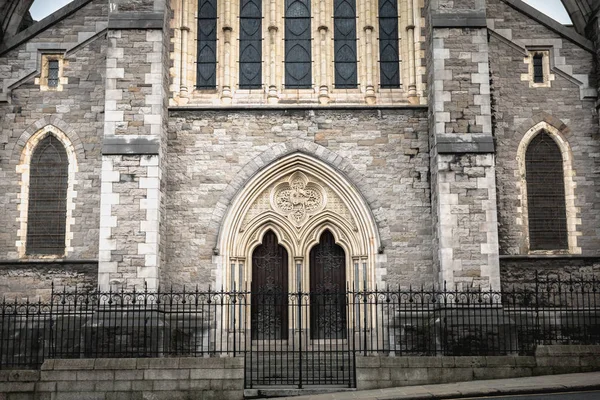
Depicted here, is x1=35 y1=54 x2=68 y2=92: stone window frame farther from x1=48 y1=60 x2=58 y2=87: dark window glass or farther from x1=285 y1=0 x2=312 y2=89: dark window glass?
x1=285 y1=0 x2=312 y2=89: dark window glass

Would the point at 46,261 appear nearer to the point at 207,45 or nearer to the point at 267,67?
the point at 207,45

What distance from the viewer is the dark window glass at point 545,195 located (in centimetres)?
1797

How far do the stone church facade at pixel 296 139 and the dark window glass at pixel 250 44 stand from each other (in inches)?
1.6

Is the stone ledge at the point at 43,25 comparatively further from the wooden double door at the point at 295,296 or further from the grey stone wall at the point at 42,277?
the wooden double door at the point at 295,296

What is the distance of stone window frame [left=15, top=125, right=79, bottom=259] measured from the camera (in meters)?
17.9

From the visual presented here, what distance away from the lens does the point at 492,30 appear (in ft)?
61.4

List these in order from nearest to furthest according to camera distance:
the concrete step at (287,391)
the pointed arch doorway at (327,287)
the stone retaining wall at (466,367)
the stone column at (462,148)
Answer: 1. the concrete step at (287,391)
2. the stone retaining wall at (466,367)
3. the stone column at (462,148)
4. the pointed arch doorway at (327,287)

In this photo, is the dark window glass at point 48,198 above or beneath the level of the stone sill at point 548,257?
above

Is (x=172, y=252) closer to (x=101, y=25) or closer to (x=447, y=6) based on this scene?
(x=101, y=25)

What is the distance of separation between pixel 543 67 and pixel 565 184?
113 inches

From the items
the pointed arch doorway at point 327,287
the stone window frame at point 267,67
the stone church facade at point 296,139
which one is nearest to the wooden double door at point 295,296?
the pointed arch doorway at point 327,287

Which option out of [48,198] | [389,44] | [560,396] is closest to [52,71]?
[48,198]

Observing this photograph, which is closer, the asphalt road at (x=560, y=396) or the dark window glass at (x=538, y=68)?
the asphalt road at (x=560, y=396)

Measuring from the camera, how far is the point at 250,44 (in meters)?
19.0
